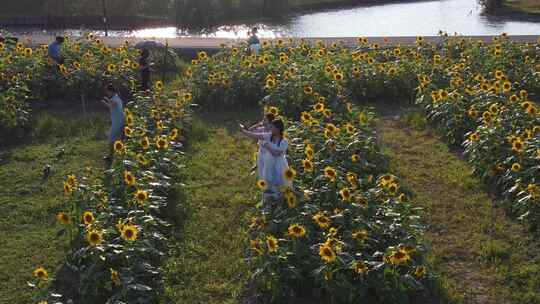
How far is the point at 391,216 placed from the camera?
19.4 ft

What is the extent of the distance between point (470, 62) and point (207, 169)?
19.7 ft

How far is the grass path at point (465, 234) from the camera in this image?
5570 millimetres

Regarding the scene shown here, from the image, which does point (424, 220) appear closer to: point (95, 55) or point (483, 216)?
point (483, 216)

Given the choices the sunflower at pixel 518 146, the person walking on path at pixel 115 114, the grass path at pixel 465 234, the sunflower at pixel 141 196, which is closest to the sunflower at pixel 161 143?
the person walking on path at pixel 115 114

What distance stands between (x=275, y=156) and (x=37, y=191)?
11.2 feet

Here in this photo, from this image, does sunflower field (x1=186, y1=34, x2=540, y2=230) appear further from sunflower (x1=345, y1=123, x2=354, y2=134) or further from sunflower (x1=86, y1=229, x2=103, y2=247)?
sunflower (x1=86, y1=229, x2=103, y2=247)

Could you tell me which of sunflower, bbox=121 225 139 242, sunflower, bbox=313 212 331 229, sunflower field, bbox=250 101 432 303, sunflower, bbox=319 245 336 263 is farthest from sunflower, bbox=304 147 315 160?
sunflower, bbox=121 225 139 242

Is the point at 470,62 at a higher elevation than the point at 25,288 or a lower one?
higher

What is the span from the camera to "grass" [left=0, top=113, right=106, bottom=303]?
606 cm

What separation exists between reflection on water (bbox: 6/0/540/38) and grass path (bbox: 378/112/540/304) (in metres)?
21.1

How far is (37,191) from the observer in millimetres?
7781

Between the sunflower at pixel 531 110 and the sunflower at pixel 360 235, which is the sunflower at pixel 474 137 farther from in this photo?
the sunflower at pixel 360 235

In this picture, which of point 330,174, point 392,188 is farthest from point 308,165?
point 392,188

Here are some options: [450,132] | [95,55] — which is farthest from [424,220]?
[95,55]
